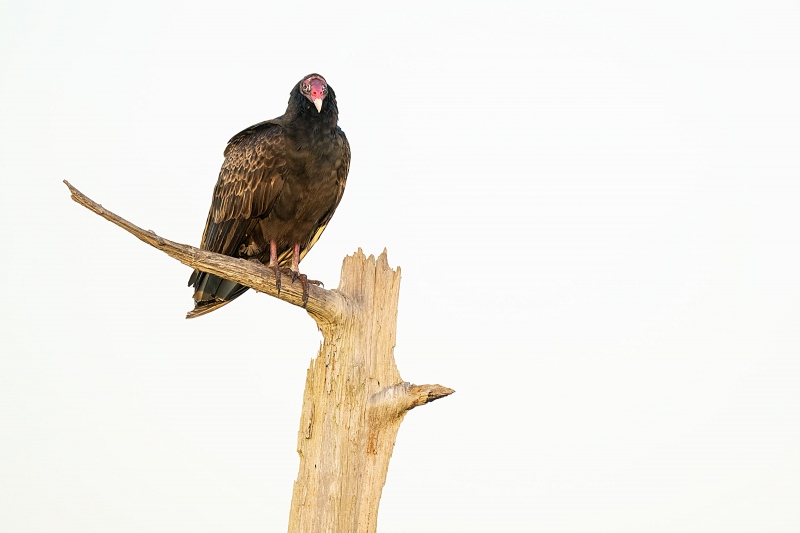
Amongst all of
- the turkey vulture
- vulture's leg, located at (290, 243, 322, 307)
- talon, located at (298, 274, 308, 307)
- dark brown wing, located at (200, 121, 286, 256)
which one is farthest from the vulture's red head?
talon, located at (298, 274, 308, 307)

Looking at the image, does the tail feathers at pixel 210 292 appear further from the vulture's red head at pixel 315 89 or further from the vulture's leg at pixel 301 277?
the vulture's red head at pixel 315 89

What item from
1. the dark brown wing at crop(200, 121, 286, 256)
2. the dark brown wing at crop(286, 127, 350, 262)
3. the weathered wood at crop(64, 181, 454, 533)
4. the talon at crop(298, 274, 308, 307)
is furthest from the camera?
the dark brown wing at crop(286, 127, 350, 262)

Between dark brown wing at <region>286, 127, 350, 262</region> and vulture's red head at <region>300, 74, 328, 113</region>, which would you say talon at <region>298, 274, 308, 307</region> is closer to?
dark brown wing at <region>286, 127, 350, 262</region>

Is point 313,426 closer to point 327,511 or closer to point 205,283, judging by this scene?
point 327,511

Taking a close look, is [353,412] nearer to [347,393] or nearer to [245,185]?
[347,393]

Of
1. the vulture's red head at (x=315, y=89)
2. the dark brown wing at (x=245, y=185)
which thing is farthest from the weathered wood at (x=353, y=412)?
the vulture's red head at (x=315, y=89)

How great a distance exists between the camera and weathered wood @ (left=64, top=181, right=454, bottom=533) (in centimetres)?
456

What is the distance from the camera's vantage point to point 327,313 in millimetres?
4828

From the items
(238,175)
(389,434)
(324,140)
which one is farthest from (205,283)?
(389,434)

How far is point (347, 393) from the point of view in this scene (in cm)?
469

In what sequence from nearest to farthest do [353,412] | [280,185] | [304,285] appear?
[353,412], [304,285], [280,185]

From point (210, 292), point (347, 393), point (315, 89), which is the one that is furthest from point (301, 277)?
point (315, 89)

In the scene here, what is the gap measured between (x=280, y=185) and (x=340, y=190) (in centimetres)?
50

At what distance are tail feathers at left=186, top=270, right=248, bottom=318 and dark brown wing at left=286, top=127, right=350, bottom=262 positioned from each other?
1.46 feet
